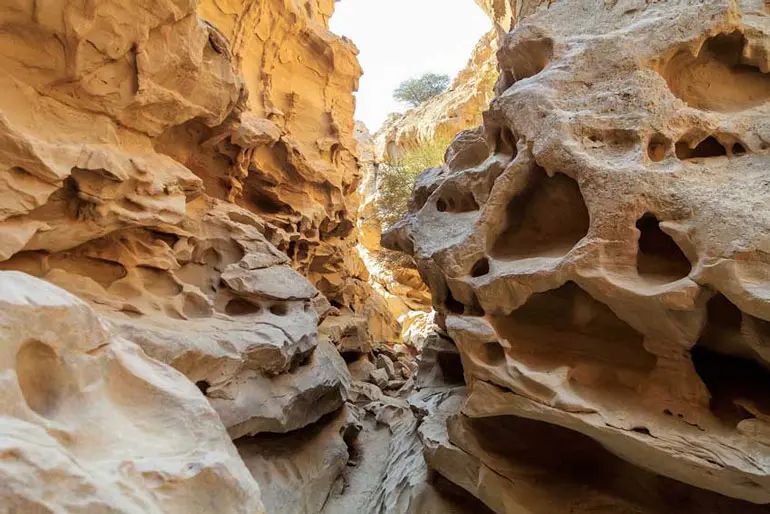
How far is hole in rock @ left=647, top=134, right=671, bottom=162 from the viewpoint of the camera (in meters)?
3.89

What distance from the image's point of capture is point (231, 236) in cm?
720

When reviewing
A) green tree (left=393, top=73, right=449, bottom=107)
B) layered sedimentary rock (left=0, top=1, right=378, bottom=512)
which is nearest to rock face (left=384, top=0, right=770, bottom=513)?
layered sedimentary rock (left=0, top=1, right=378, bottom=512)

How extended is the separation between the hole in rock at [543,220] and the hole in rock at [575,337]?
1.44 ft

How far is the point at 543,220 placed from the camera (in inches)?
185

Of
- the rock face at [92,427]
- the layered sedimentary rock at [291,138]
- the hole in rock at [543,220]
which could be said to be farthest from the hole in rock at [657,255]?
the layered sedimentary rock at [291,138]

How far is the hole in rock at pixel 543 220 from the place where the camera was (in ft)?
14.4

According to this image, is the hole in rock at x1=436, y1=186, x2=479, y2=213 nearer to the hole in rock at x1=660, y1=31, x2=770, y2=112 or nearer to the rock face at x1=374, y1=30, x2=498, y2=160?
the hole in rock at x1=660, y1=31, x2=770, y2=112

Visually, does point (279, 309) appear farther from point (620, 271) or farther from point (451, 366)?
point (620, 271)

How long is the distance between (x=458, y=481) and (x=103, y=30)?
5929 mm

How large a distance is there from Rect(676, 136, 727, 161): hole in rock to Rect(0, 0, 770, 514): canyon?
24mm

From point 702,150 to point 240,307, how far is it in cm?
564

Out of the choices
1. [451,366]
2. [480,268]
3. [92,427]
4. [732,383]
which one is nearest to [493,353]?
[480,268]

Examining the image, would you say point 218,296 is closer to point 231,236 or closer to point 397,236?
point 231,236

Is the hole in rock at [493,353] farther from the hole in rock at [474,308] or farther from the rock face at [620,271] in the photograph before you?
the hole in rock at [474,308]
